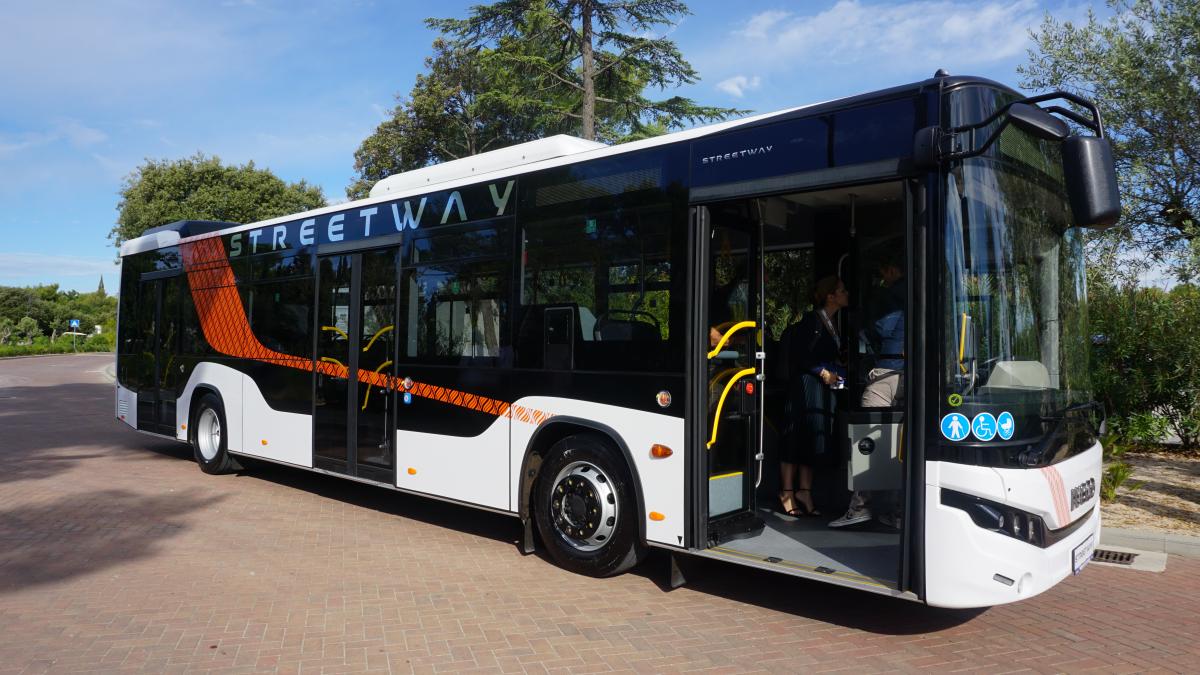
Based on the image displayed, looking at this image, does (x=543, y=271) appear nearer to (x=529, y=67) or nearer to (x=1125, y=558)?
(x=1125, y=558)

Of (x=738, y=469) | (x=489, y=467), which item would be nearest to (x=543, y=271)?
(x=489, y=467)

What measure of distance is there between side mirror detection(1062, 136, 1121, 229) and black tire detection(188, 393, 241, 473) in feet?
29.7

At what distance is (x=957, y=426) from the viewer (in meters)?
4.14

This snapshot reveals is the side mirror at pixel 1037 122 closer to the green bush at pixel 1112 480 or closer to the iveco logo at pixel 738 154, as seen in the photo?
the iveco logo at pixel 738 154

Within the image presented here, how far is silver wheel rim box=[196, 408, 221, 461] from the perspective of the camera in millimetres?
10000

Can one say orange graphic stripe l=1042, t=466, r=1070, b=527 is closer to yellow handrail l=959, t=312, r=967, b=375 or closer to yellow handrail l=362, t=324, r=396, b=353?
yellow handrail l=959, t=312, r=967, b=375

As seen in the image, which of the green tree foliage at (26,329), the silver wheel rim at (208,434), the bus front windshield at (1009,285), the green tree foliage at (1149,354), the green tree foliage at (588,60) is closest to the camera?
the bus front windshield at (1009,285)

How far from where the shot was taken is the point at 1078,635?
4754 mm

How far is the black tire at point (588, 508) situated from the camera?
554 cm

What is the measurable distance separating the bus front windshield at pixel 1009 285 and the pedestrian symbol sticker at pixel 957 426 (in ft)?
0.16

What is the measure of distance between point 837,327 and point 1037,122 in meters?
2.59

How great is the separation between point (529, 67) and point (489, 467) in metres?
14.7

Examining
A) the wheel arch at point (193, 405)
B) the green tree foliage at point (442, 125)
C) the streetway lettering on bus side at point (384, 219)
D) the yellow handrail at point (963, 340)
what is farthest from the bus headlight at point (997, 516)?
the green tree foliage at point (442, 125)

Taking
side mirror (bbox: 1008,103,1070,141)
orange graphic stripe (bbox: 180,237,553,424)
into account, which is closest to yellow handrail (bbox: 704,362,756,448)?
side mirror (bbox: 1008,103,1070,141)
